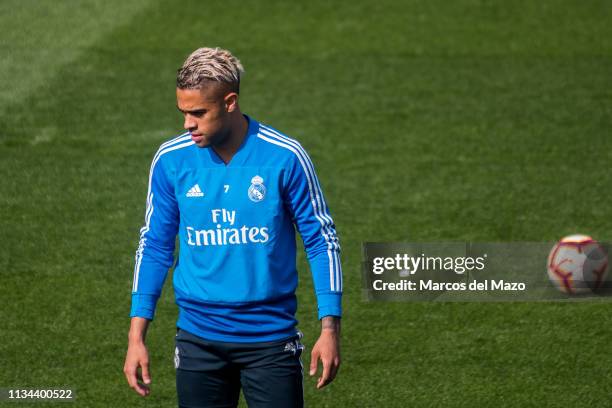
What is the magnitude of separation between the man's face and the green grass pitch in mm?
2956

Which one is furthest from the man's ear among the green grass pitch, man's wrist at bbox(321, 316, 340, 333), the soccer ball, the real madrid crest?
the soccer ball

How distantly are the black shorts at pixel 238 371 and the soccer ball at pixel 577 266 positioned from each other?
439cm

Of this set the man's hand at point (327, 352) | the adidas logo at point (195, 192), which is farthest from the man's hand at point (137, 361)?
the man's hand at point (327, 352)

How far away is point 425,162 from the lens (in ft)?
38.3

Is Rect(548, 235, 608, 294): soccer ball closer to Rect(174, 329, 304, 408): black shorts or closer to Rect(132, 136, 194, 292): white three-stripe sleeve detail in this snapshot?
Rect(174, 329, 304, 408): black shorts

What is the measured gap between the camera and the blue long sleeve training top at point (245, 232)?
4.91 metres

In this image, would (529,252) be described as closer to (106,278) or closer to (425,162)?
(425,162)

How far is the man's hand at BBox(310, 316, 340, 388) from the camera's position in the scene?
4797mm

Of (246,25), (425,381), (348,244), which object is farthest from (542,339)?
(246,25)

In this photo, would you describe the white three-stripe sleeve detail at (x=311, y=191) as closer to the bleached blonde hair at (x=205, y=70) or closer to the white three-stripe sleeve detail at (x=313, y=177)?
the white three-stripe sleeve detail at (x=313, y=177)

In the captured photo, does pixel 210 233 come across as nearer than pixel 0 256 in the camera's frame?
Yes

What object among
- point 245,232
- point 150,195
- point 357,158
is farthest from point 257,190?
point 357,158

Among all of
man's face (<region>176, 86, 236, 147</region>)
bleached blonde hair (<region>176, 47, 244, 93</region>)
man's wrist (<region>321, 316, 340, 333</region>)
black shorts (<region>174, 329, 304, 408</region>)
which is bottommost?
black shorts (<region>174, 329, 304, 408</region>)

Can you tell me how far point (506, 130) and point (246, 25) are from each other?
184 inches
